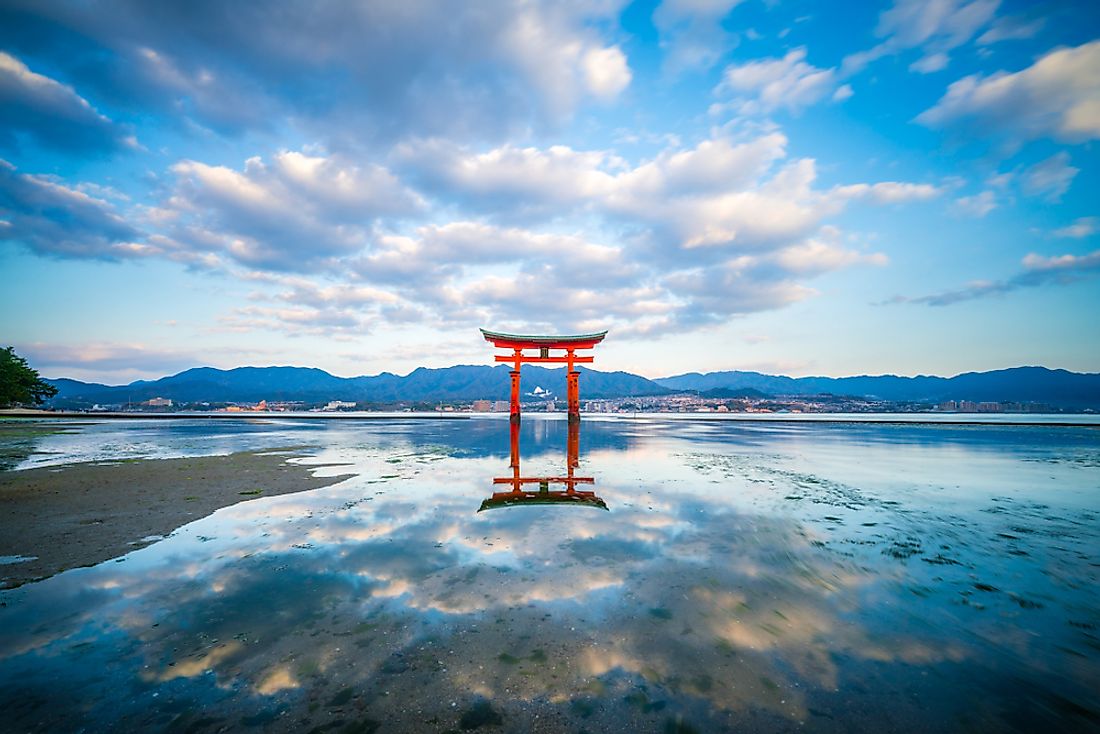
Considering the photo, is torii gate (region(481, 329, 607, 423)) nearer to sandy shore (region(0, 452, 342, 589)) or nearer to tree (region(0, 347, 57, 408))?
sandy shore (region(0, 452, 342, 589))

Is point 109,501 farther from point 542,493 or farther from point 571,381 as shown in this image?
point 571,381

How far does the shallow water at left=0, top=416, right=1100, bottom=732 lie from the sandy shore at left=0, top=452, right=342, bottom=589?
78 cm

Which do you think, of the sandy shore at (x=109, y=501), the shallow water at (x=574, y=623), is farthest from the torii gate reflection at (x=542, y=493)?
the sandy shore at (x=109, y=501)

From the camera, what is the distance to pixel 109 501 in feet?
33.8

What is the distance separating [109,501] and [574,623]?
11.9 m

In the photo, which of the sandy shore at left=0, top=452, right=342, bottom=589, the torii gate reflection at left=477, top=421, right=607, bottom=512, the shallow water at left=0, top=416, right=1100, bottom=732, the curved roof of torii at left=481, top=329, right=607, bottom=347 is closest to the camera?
the shallow water at left=0, top=416, right=1100, bottom=732

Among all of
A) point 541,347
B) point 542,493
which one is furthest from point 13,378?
point 542,493

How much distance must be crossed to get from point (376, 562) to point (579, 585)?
10.3 ft

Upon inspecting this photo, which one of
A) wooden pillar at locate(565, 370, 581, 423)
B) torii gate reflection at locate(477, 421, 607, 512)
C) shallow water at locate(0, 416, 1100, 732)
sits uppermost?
wooden pillar at locate(565, 370, 581, 423)

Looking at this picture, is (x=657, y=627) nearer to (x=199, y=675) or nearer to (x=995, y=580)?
(x=199, y=675)

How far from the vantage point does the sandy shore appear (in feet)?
22.9

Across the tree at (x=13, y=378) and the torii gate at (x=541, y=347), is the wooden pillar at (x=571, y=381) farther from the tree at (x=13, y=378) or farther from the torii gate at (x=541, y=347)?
the tree at (x=13, y=378)

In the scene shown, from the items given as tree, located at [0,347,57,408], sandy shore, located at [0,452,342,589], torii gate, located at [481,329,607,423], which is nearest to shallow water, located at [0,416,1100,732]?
sandy shore, located at [0,452,342,589]

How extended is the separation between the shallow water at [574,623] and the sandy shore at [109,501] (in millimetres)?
784
